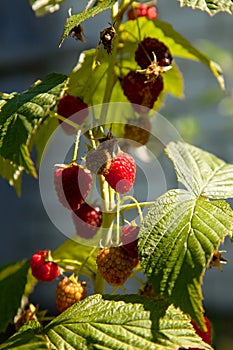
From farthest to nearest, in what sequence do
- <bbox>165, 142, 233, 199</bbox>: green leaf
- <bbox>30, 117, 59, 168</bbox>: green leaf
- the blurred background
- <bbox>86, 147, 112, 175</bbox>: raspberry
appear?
the blurred background
<bbox>30, 117, 59, 168</bbox>: green leaf
<bbox>165, 142, 233, 199</bbox>: green leaf
<bbox>86, 147, 112, 175</bbox>: raspberry

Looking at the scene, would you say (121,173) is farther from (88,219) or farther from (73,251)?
(73,251)

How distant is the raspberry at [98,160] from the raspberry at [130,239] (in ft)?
0.28

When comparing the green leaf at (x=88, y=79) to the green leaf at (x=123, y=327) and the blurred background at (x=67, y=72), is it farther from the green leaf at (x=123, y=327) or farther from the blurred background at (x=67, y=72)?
the blurred background at (x=67, y=72)

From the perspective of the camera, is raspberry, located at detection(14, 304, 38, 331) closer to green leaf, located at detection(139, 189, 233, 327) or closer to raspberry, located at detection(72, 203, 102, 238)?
raspberry, located at detection(72, 203, 102, 238)

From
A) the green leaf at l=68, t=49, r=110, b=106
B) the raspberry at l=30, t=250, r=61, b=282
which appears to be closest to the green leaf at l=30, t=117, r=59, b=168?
the green leaf at l=68, t=49, r=110, b=106

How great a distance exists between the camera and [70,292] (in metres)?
Answer: 0.85

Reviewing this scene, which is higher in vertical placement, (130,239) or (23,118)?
(23,118)

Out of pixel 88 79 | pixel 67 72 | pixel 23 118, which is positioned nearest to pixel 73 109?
pixel 88 79

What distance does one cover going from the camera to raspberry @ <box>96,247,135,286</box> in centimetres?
79

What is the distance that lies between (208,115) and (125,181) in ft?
10.2

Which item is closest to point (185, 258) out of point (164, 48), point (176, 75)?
point (164, 48)

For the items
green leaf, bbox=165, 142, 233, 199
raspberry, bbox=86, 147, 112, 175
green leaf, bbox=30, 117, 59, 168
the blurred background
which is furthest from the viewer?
the blurred background

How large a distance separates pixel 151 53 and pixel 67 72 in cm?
335

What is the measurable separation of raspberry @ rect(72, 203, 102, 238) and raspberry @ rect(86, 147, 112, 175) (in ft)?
0.32
